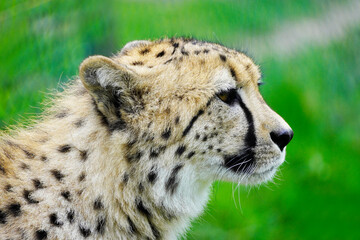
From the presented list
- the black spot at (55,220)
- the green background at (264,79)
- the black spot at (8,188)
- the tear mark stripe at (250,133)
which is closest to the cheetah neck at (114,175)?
the black spot at (55,220)

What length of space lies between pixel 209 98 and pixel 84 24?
2.20 metres

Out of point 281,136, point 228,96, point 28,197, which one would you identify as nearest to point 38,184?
point 28,197

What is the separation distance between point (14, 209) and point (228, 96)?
1.25 m

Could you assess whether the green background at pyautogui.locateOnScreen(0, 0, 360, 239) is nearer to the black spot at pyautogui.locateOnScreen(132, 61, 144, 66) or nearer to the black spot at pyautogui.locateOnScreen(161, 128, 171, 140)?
the black spot at pyautogui.locateOnScreen(132, 61, 144, 66)

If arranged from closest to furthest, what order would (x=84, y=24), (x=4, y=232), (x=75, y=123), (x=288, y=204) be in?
(x=4, y=232)
(x=75, y=123)
(x=84, y=24)
(x=288, y=204)

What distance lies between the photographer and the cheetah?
2664 mm

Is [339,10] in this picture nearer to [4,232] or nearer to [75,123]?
[75,123]

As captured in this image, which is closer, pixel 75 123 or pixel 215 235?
pixel 75 123

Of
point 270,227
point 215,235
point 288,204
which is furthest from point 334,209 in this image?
point 215,235

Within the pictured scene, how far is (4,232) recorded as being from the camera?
2.54 metres

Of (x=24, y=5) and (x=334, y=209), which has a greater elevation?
(x=24, y=5)

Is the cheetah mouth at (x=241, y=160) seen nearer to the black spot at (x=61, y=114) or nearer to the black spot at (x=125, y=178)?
the black spot at (x=125, y=178)

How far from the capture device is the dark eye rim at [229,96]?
292cm

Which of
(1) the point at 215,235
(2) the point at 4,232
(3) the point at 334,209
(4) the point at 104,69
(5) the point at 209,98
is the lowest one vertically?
(3) the point at 334,209
